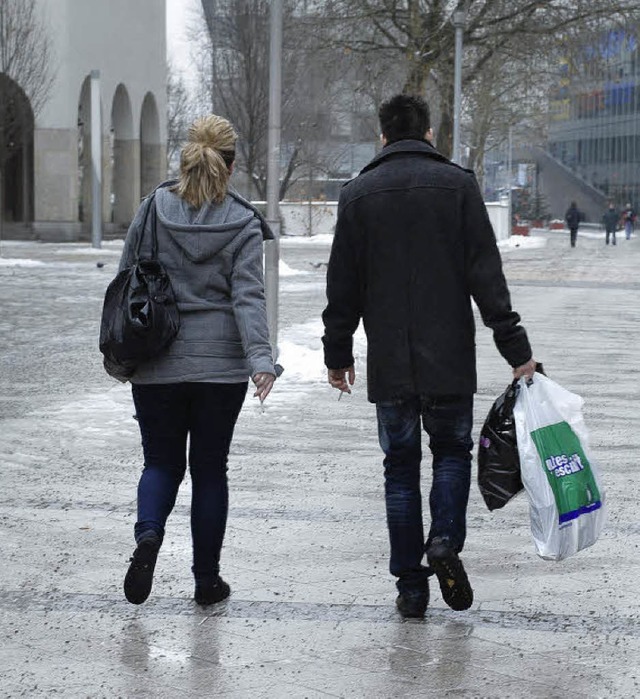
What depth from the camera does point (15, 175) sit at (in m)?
55.0

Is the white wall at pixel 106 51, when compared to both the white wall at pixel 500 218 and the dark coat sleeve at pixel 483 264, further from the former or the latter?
the dark coat sleeve at pixel 483 264

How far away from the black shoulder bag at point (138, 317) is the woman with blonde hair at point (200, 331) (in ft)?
0.24

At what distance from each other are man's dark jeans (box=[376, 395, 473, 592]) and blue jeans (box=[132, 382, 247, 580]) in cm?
57

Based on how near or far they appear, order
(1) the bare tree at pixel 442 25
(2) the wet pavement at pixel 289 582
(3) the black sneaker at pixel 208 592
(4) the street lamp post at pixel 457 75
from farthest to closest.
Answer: (4) the street lamp post at pixel 457 75 → (1) the bare tree at pixel 442 25 → (3) the black sneaker at pixel 208 592 → (2) the wet pavement at pixel 289 582

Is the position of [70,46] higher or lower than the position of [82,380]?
higher

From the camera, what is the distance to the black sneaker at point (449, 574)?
520cm

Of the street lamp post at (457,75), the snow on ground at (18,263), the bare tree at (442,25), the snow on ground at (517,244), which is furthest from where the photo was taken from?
the snow on ground at (517,244)

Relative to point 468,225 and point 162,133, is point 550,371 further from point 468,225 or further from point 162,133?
point 162,133

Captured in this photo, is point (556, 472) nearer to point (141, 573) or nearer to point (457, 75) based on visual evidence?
point (141, 573)

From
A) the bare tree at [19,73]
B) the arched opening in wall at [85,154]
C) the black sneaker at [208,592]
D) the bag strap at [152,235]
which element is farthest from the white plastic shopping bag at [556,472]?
the arched opening in wall at [85,154]

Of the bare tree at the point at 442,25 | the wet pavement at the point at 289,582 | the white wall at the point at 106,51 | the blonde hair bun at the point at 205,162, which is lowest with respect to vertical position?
the wet pavement at the point at 289,582

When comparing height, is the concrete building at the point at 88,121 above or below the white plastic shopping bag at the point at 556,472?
above

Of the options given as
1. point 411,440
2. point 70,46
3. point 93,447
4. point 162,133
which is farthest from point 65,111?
point 411,440

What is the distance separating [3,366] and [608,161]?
294 feet
